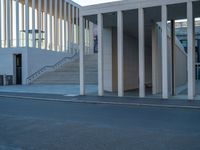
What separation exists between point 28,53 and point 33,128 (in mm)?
28388

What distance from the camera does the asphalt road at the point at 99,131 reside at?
7.46 metres

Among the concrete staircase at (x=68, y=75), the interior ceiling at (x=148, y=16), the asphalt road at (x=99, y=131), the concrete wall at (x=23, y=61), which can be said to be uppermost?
the interior ceiling at (x=148, y=16)

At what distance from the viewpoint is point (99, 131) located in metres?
9.13

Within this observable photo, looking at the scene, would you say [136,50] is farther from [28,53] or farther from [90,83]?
[28,53]

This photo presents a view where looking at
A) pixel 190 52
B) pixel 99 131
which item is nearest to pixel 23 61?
pixel 190 52

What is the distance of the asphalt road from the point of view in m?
7.46

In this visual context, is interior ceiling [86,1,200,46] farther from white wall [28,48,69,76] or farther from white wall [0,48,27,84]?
white wall [28,48,69,76]

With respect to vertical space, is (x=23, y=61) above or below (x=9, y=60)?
below

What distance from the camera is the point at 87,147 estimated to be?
7.27 m

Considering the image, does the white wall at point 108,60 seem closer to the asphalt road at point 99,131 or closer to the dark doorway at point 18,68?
the asphalt road at point 99,131

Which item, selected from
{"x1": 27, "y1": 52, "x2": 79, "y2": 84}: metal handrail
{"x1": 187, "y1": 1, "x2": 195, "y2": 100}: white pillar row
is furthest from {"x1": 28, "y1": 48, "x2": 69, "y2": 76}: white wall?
{"x1": 187, "y1": 1, "x2": 195, "y2": 100}: white pillar row

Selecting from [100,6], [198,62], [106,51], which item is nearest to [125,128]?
[100,6]

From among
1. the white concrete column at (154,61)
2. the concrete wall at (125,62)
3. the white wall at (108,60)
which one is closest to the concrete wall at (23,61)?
the concrete wall at (125,62)

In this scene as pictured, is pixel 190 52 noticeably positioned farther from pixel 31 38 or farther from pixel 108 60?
pixel 31 38
